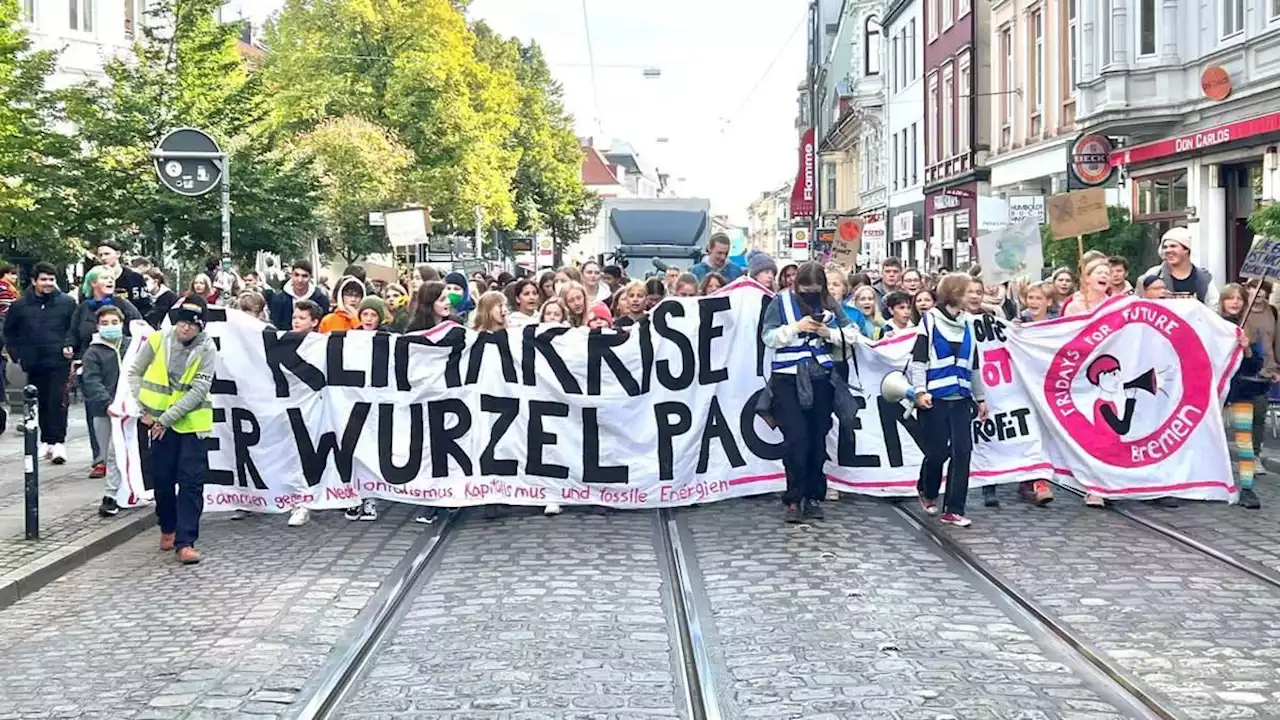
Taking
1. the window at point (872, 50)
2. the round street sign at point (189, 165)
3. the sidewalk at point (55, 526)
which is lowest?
the sidewalk at point (55, 526)

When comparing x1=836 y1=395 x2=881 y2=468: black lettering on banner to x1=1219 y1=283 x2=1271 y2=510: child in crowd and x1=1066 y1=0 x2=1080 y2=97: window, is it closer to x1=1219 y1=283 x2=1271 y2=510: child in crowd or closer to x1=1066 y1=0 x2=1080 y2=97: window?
x1=1219 y1=283 x2=1271 y2=510: child in crowd

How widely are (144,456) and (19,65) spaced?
47.5 ft

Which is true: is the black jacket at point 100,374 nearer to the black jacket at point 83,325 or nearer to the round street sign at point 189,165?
the black jacket at point 83,325

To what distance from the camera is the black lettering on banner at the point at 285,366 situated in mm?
11836

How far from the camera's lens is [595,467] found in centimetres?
1185

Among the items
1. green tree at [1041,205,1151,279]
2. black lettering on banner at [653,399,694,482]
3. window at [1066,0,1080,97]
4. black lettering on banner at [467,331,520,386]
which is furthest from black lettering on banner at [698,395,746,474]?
window at [1066,0,1080,97]

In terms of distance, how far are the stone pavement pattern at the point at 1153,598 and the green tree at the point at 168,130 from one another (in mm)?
19297

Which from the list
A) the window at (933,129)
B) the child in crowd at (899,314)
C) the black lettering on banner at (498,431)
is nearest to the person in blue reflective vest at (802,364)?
the child in crowd at (899,314)

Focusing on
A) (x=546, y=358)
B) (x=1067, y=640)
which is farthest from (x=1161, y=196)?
(x=1067, y=640)

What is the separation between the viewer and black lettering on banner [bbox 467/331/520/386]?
11906mm

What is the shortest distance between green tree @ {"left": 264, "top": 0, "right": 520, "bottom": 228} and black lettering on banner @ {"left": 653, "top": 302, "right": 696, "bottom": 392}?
3859 cm

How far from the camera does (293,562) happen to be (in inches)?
392

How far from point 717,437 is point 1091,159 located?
57.8ft

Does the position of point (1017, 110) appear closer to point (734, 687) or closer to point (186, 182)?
point (186, 182)
